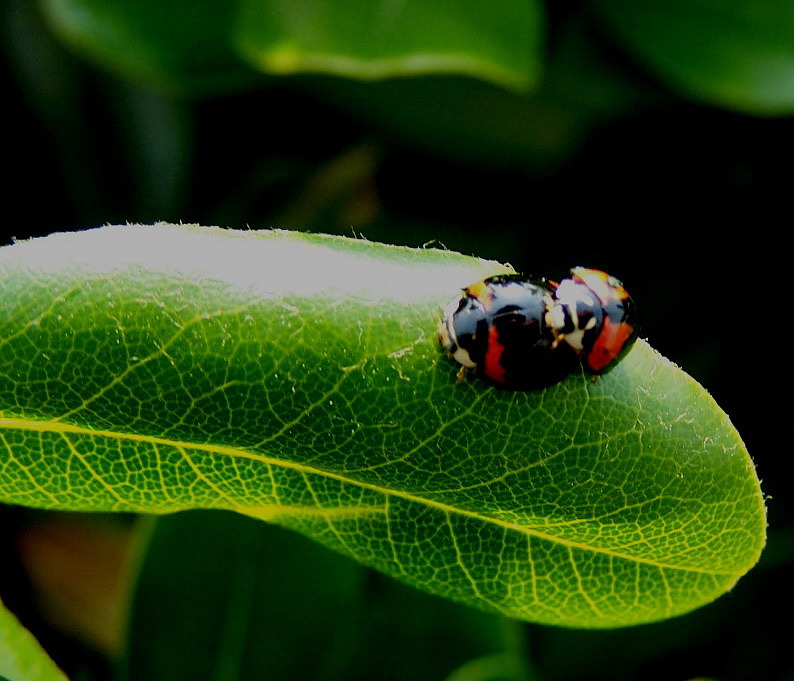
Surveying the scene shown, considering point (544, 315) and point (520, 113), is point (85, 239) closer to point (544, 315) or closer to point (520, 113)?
point (544, 315)

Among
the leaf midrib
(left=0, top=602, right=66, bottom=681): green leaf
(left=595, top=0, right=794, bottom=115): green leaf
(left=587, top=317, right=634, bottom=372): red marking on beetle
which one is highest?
(left=595, top=0, right=794, bottom=115): green leaf

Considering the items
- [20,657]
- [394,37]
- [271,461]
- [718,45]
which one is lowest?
[20,657]

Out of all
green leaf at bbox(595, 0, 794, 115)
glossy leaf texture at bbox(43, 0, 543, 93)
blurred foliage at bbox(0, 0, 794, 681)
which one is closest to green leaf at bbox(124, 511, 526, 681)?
blurred foliage at bbox(0, 0, 794, 681)

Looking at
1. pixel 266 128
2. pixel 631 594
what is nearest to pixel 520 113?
pixel 266 128

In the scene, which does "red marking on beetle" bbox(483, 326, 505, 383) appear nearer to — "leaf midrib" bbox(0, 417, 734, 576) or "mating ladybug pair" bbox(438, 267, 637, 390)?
"mating ladybug pair" bbox(438, 267, 637, 390)

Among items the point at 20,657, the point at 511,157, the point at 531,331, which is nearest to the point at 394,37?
the point at 511,157

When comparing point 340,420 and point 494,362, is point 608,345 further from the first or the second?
point 340,420

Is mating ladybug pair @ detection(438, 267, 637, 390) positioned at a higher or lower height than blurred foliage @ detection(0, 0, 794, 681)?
lower
